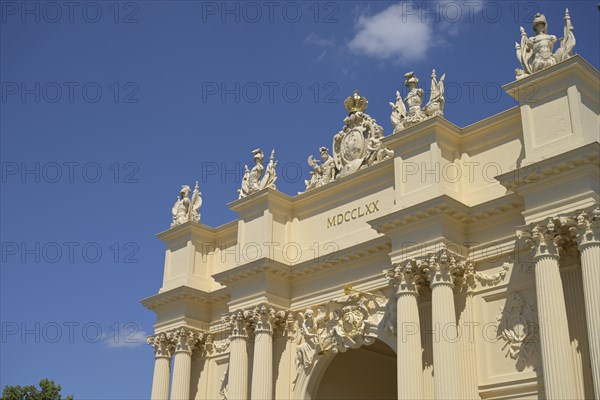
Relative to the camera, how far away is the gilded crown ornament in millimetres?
27406

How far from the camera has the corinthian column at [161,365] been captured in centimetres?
2875

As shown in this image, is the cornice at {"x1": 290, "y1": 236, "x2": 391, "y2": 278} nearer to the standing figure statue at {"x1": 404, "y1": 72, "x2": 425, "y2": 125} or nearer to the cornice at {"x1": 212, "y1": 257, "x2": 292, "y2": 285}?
the cornice at {"x1": 212, "y1": 257, "x2": 292, "y2": 285}

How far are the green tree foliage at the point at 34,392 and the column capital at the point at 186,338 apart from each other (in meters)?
15.9

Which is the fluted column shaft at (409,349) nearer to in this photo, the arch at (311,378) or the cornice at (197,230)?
the arch at (311,378)

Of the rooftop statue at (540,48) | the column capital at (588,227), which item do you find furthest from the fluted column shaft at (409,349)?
the rooftop statue at (540,48)

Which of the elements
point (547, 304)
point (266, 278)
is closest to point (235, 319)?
point (266, 278)

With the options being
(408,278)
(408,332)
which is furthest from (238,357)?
(408,278)

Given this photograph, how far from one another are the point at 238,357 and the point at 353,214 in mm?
5930

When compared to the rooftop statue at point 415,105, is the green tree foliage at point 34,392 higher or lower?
lower

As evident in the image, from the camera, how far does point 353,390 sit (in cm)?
2717

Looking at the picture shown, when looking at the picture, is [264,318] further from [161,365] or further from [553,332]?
[553,332]

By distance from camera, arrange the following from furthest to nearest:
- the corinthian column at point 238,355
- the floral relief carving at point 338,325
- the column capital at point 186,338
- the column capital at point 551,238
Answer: the column capital at point 186,338, the corinthian column at point 238,355, the floral relief carving at point 338,325, the column capital at point 551,238

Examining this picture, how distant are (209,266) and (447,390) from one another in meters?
12.7

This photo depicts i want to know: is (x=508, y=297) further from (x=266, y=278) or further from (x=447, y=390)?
(x=266, y=278)
